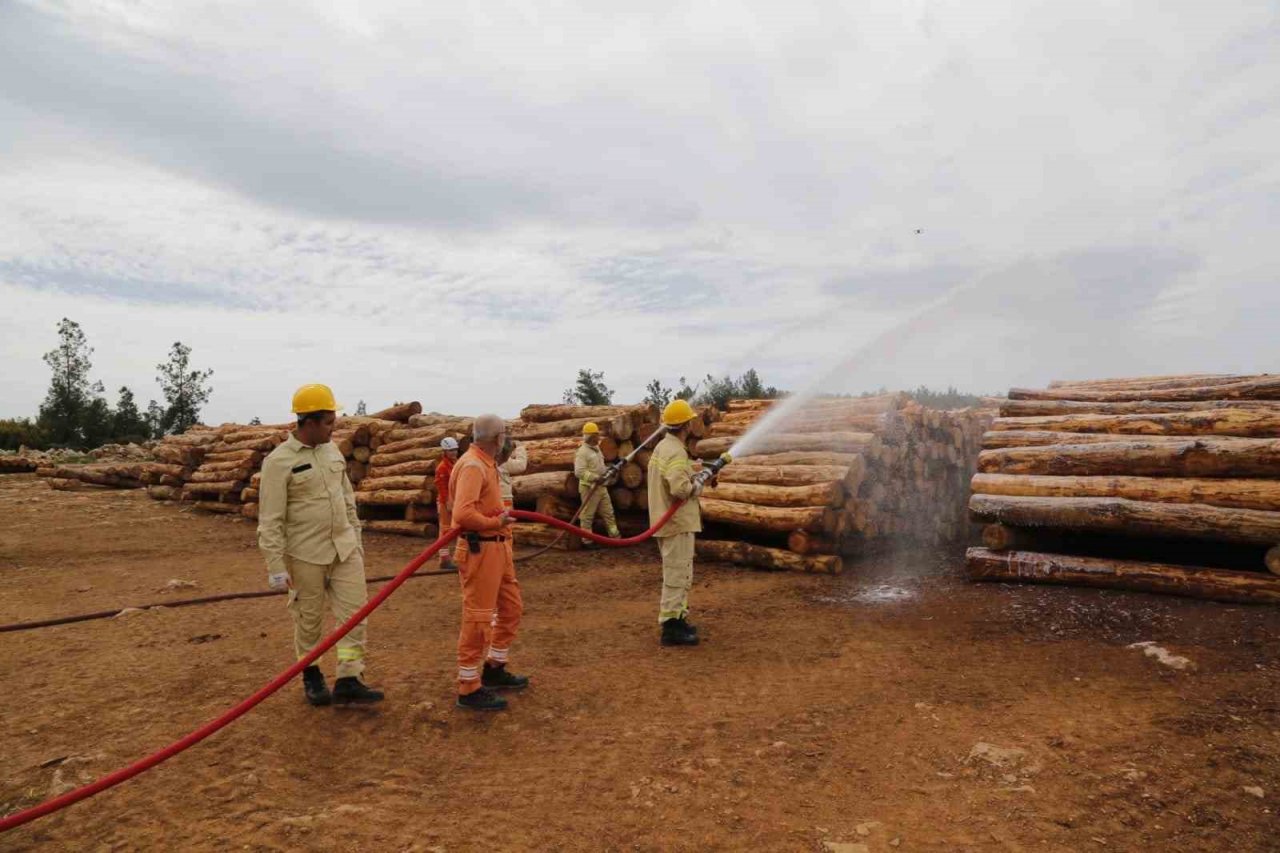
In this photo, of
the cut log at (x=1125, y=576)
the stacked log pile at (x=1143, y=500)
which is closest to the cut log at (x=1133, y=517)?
the stacked log pile at (x=1143, y=500)

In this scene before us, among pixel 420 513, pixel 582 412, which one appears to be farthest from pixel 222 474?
pixel 582 412

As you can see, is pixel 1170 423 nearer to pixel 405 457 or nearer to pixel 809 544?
pixel 809 544

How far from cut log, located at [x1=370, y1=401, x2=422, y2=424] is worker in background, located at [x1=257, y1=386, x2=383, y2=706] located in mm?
14130

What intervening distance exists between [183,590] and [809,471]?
8764 mm

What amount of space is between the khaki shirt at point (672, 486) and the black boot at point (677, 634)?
0.86 m

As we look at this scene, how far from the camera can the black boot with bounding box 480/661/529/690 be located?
5820 mm

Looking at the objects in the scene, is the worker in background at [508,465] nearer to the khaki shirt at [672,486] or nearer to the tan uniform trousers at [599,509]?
the khaki shirt at [672,486]

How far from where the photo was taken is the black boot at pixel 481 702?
5.39m

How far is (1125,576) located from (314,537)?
7.90 metres

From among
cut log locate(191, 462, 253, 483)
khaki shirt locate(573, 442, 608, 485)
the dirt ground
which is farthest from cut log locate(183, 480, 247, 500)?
khaki shirt locate(573, 442, 608, 485)

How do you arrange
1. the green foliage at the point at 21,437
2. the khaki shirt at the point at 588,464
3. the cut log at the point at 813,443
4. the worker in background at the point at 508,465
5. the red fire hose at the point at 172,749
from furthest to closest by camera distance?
1. the green foliage at the point at 21,437
2. the khaki shirt at the point at 588,464
3. the cut log at the point at 813,443
4. the worker in background at the point at 508,465
5. the red fire hose at the point at 172,749

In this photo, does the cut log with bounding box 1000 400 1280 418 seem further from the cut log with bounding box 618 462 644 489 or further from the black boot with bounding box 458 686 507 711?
the black boot with bounding box 458 686 507 711

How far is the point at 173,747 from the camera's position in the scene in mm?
3930

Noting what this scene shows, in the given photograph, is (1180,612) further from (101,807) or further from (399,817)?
(101,807)
